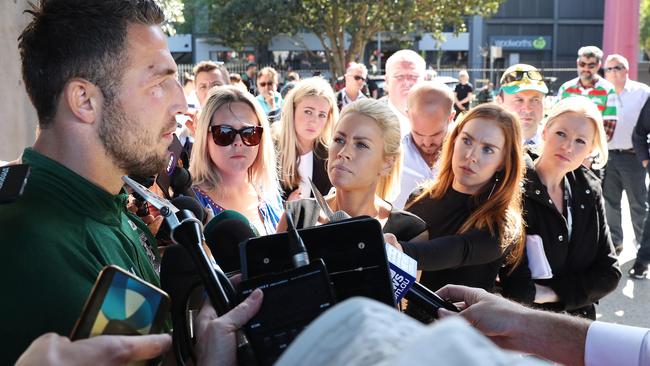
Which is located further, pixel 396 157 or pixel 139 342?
pixel 396 157

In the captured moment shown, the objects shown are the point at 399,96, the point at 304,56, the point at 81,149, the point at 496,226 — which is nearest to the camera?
the point at 81,149

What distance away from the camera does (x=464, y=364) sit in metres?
0.57

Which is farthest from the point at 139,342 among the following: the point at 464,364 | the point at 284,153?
the point at 284,153

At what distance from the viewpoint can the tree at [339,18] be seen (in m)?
33.2

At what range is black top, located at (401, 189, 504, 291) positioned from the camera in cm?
286

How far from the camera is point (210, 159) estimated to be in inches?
151

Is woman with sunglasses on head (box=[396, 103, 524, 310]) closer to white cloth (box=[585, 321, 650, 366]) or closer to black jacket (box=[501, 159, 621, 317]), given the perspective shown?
black jacket (box=[501, 159, 621, 317])

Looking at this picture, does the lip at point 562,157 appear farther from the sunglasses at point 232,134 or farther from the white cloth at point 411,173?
the sunglasses at point 232,134

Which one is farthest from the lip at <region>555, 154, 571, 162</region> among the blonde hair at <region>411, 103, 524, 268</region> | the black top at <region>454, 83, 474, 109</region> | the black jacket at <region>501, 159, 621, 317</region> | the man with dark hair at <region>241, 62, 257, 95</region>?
the black top at <region>454, 83, 474, 109</region>

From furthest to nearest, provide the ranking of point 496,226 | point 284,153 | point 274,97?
point 274,97 < point 284,153 < point 496,226

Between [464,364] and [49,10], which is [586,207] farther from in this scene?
[464,364]

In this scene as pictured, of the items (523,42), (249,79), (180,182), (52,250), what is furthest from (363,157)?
(523,42)

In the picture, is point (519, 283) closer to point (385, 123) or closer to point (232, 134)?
point (385, 123)

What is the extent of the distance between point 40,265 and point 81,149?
0.42 metres
